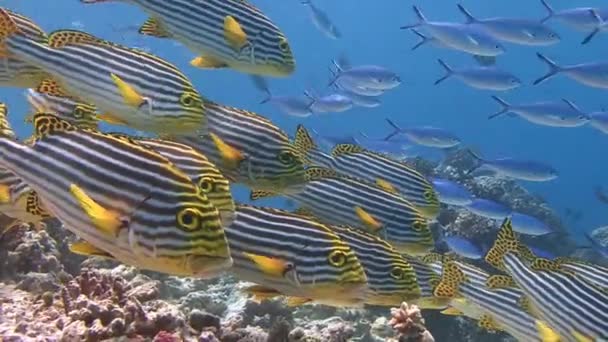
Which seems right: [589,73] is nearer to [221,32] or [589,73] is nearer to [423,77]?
[221,32]

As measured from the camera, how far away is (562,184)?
74938 mm

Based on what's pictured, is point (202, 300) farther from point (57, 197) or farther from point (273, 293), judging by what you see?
point (57, 197)

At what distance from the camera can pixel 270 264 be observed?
3668 millimetres

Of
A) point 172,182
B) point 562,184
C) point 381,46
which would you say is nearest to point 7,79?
point 172,182

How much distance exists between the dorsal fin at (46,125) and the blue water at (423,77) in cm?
6637

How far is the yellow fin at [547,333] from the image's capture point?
13.9 feet

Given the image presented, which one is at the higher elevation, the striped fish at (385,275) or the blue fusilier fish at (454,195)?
the blue fusilier fish at (454,195)

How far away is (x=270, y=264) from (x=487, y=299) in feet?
7.53

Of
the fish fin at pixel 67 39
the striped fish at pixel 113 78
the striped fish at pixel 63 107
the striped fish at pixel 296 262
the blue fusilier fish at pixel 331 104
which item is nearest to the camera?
the striped fish at pixel 296 262

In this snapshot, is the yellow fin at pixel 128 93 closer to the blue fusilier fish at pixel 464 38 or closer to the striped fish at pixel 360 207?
the striped fish at pixel 360 207

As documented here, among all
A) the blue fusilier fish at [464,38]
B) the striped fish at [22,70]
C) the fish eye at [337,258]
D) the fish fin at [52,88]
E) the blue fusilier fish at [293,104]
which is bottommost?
the fish eye at [337,258]

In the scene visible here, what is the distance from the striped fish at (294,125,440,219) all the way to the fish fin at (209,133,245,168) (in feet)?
4.37

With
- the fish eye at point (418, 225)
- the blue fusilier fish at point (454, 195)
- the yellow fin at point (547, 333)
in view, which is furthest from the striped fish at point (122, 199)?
the blue fusilier fish at point (454, 195)

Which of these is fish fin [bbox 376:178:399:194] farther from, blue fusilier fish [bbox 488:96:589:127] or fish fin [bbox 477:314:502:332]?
blue fusilier fish [bbox 488:96:589:127]
